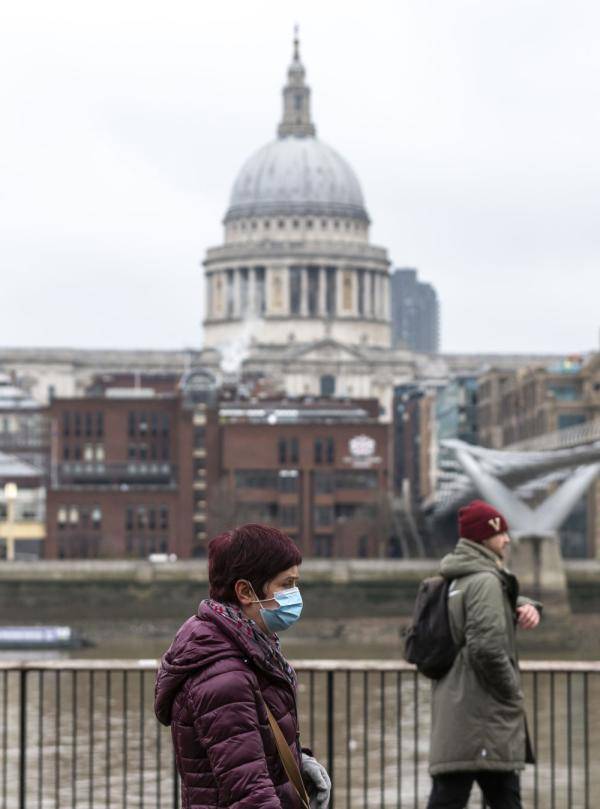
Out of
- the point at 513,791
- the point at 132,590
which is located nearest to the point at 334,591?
the point at 132,590

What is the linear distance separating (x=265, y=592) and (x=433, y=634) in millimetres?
3085

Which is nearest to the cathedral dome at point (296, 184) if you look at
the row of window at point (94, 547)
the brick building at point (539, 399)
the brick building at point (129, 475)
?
the brick building at point (539, 399)

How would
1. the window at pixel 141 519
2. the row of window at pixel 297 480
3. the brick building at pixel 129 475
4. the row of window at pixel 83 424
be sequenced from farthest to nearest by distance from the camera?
the row of window at pixel 83 424 → the row of window at pixel 297 480 → the window at pixel 141 519 → the brick building at pixel 129 475

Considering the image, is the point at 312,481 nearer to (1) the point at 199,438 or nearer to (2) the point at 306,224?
(1) the point at 199,438

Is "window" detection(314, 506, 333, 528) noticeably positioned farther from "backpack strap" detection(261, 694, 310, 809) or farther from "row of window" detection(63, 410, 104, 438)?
"backpack strap" detection(261, 694, 310, 809)

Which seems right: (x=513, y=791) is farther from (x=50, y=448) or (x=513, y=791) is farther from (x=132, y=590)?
(x=50, y=448)

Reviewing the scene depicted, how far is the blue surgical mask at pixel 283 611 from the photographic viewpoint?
631cm

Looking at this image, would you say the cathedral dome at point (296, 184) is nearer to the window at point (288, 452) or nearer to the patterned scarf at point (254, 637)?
the window at point (288, 452)

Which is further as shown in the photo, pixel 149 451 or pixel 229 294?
pixel 229 294

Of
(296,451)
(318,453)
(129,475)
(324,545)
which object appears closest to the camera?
(324,545)

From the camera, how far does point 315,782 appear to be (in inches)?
256

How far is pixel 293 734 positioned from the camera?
642 cm

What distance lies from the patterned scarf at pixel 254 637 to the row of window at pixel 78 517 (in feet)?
235

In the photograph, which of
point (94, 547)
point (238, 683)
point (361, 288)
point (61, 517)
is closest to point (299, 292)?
point (361, 288)
